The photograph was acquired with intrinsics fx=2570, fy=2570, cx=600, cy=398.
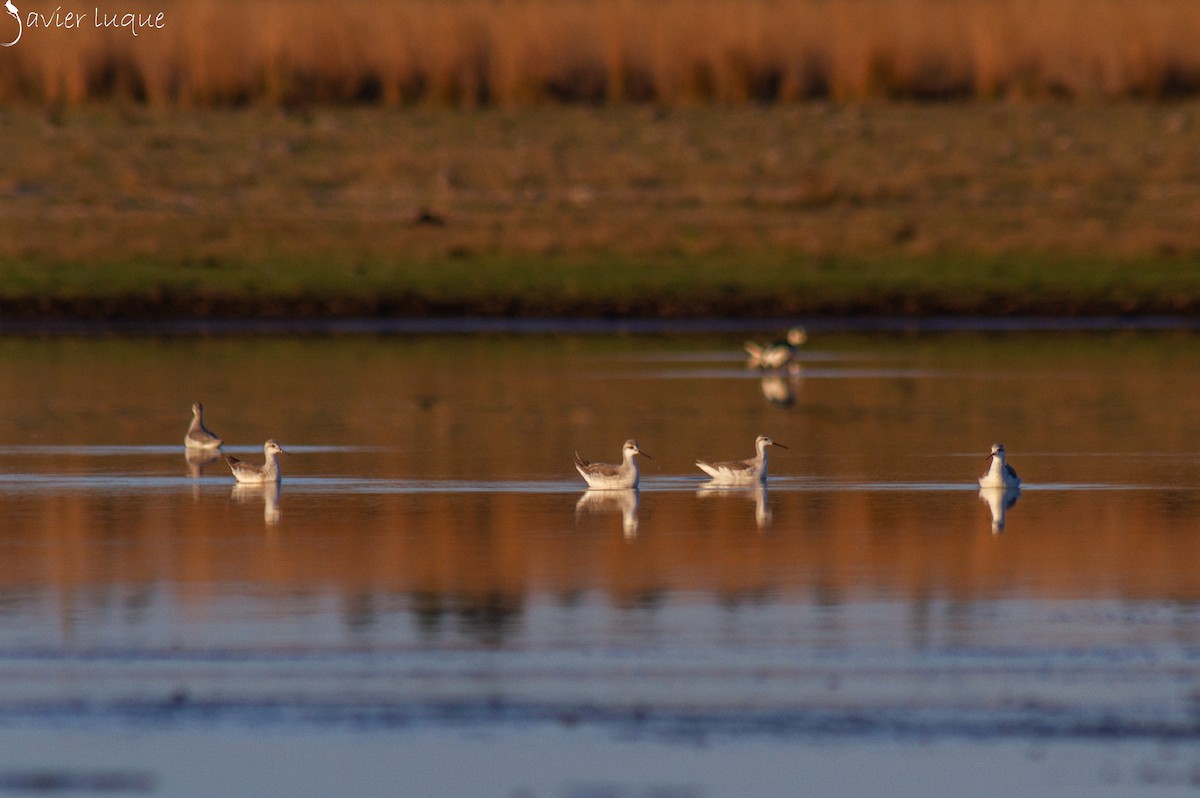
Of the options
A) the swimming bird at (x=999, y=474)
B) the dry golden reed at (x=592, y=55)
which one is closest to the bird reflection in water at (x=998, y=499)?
the swimming bird at (x=999, y=474)

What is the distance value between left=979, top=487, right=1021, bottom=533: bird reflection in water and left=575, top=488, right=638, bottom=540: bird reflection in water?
207 centimetres

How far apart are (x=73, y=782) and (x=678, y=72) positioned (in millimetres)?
34421

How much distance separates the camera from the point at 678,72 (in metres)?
42.2

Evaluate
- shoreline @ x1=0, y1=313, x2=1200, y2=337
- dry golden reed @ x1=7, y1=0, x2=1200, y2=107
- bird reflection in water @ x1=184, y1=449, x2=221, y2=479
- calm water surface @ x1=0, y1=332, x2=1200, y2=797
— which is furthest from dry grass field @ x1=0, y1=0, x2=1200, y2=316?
bird reflection in water @ x1=184, y1=449, x2=221, y2=479

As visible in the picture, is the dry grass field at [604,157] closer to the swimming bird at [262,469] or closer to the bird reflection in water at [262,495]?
the swimming bird at [262,469]

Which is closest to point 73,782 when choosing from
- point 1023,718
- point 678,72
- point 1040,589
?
point 1023,718

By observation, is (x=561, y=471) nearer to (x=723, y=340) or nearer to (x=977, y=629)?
(x=977, y=629)

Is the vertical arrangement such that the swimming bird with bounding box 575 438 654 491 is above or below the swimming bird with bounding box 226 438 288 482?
below

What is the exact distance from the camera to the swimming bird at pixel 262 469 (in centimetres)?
1609

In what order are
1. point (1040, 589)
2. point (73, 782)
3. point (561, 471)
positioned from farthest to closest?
point (561, 471) < point (1040, 589) < point (73, 782)

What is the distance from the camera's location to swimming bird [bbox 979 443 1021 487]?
15.5 meters

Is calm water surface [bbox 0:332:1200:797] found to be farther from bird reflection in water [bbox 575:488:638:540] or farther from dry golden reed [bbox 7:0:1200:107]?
dry golden reed [bbox 7:0:1200:107]

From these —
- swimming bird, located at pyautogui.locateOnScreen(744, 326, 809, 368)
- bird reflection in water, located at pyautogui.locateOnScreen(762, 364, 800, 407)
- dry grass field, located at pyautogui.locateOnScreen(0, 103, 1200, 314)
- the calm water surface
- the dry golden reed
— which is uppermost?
the dry golden reed

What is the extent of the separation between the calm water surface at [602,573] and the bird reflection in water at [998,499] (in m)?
0.04
